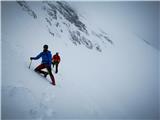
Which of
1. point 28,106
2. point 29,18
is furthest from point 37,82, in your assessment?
point 29,18

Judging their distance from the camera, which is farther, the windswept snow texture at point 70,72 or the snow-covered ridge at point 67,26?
the snow-covered ridge at point 67,26

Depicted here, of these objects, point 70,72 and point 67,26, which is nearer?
point 70,72

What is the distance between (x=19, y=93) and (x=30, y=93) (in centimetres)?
56

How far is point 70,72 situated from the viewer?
15609mm

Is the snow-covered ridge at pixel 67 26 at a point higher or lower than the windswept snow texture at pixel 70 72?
higher

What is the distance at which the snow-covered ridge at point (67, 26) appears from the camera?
78.4 feet

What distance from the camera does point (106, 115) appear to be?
409 inches

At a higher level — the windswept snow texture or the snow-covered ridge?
the snow-covered ridge

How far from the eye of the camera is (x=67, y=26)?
28.7 m

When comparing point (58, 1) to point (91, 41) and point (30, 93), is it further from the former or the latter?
point (30, 93)

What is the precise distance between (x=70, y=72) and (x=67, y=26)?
1434 centimetres

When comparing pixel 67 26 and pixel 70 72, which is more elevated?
pixel 67 26

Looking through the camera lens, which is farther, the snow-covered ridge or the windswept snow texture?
the snow-covered ridge

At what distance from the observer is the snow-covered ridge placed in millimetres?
23886
